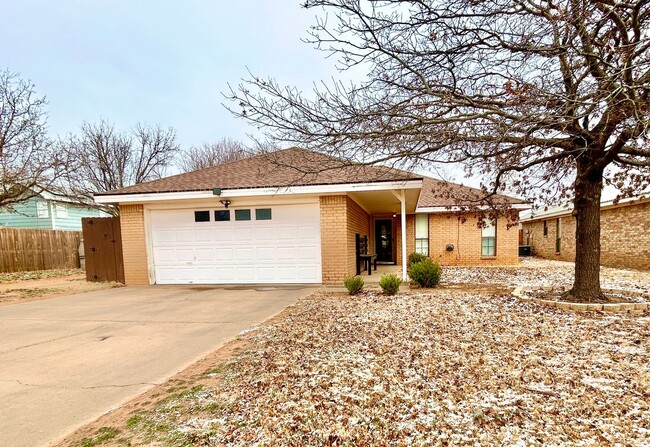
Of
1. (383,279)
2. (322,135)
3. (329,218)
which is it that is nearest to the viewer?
(322,135)

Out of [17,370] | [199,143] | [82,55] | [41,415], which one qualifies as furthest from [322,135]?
[199,143]

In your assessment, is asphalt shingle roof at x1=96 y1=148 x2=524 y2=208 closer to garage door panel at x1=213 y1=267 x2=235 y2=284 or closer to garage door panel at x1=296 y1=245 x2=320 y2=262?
garage door panel at x1=296 y1=245 x2=320 y2=262

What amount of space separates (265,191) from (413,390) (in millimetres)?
6766

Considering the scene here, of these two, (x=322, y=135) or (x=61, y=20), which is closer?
(x=322, y=135)

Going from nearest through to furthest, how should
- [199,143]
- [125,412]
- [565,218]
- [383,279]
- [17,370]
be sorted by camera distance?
[125,412]
[17,370]
[383,279]
[565,218]
[199,143]

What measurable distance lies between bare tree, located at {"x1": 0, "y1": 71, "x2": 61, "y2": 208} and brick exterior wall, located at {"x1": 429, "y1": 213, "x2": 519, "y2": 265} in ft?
46.9

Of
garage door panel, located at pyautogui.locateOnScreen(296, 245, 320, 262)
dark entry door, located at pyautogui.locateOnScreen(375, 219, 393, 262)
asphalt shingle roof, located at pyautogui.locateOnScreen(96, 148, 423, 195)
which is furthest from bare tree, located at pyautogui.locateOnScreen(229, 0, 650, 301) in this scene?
dark entry door, located at pyautogui.locateOnScreen(375, 219, 393, 262)

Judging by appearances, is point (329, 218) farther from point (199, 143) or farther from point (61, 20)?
point (199, 143)

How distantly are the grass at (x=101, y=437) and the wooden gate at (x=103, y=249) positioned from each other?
29.6 ft

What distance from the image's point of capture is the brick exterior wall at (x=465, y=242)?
13.9m

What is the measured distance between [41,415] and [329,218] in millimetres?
6900

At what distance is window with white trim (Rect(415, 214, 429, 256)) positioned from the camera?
14508mm

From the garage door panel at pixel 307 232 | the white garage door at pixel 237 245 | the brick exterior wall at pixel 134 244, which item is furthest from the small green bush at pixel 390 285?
the brick exterior wall at pixel 134 244

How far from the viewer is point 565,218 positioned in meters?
15.6
